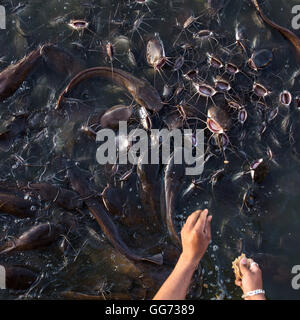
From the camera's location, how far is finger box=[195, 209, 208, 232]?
123 inches

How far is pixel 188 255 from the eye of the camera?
10.1 ft

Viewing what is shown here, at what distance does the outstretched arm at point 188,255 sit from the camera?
2963 millimetres

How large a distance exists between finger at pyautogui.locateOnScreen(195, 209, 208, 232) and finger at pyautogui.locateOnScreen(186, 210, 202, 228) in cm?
4

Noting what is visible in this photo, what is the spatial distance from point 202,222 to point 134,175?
71 cm

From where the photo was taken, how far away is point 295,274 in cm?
324

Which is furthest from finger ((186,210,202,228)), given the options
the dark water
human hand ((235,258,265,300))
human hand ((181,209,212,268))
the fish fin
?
human hand ((235,258,265,300))

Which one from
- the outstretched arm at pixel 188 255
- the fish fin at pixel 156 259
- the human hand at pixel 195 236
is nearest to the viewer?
the outstretched arm at pixel 188 255

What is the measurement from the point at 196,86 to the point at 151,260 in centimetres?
153

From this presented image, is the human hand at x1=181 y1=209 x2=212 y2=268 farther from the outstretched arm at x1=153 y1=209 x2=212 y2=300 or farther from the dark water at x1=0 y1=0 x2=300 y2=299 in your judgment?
the dark water at x1=0 y1=0 x2=300 y2=299

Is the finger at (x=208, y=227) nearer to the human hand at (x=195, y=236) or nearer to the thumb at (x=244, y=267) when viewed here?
the human hand at (x=195, y=236)

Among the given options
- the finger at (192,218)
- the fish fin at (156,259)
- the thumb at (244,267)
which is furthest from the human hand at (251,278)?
the fish fin at (156,259)
